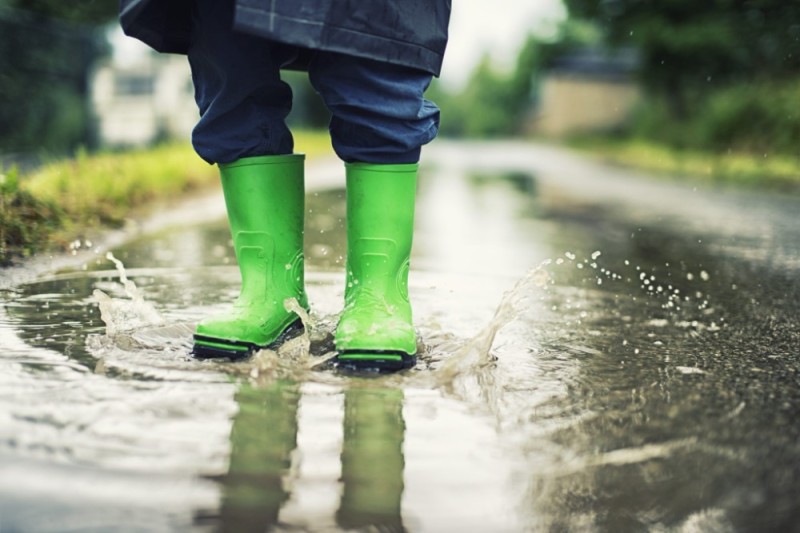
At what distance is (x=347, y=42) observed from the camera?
6.36ft

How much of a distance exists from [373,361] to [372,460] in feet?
Answer: 1.72

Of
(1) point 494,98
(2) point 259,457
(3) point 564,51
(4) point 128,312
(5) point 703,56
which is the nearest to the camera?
(2) point 259,457

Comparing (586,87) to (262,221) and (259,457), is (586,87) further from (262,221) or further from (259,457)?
(259,457)

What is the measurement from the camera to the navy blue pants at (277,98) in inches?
80.0

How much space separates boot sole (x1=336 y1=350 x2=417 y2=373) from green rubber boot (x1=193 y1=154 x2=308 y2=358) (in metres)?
0.23

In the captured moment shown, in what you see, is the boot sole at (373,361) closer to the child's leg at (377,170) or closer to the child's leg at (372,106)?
the child's leg at (377,170)

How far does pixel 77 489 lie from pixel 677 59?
21.6 meters

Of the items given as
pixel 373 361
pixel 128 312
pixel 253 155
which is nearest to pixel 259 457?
pixel 373 361

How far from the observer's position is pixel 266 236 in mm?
2182

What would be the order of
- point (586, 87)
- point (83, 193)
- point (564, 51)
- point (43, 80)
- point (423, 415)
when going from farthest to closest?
point (586, 87)
point (564, 51)
point (43, 80)
point (83, 193)
point (423, 415)

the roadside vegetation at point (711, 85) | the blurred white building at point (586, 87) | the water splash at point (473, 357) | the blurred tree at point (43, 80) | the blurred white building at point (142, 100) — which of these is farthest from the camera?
the blurred white building at point (586, 87)

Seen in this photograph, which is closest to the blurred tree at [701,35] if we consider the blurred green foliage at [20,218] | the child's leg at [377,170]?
the blurred green foliage at [20,218]

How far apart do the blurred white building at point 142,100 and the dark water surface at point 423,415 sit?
6881 millimetres

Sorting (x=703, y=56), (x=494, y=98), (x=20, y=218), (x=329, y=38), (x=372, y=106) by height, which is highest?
(x=494, y=98)
